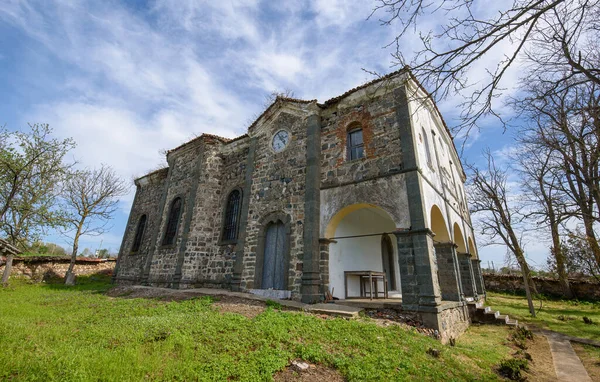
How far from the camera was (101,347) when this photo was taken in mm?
3859

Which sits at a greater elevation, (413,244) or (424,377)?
(413,244)

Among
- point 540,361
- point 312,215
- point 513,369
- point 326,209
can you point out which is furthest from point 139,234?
point 540,361

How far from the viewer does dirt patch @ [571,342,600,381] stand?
5.75m

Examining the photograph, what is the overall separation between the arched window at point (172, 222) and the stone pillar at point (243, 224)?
3.89 metres

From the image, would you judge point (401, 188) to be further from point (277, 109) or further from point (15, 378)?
point (15, 378)

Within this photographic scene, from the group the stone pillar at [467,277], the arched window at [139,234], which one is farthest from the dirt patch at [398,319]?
the arched window at [139,234]

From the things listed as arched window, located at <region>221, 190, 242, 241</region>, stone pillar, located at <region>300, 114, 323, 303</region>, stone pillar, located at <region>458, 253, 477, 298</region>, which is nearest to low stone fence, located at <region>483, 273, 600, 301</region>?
stone pillar, located at <region>458, 253, 477, 298</region>

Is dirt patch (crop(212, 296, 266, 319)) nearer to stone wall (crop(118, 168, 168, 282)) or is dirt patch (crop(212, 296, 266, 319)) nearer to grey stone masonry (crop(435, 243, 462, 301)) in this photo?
grey stone masonry (crop(435, 243, 462, 301))

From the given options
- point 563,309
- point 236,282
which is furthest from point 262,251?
point 563,309

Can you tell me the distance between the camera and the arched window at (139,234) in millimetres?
15695

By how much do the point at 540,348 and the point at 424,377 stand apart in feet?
20.5

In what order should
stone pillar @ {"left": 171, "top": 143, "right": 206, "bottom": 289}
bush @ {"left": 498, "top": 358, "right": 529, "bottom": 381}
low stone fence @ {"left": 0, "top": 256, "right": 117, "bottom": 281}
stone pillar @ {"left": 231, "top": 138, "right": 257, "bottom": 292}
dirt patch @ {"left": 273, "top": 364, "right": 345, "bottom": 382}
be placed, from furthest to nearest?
low stone fence @ {"left": 0, "top": 256, "right": 117, "bottom": 281}, stone pillar @ {"left": 171, "top": 143, "right": 206, "bottom": 289}, stone pillar @ {"left": 231, "top": 138, "right": 257, "bottom": 292}, bush @ {"left": 498, "top": 358, "right": 529, "bottom": 381}, dirt patch @ {"left": 273, "top": 364, "right": 345, "bottom": 382}

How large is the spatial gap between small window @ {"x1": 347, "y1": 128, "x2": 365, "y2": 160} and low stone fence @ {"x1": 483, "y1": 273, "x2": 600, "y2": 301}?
17.1 meters

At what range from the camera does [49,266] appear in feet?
60.0
